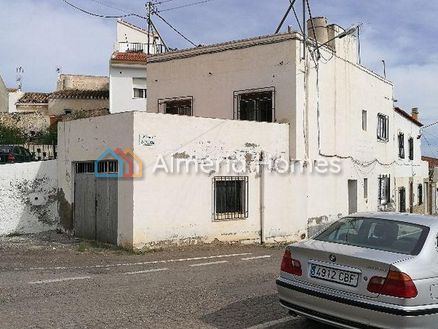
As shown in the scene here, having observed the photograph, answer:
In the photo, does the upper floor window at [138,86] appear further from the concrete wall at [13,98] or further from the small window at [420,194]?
the small window at [420,194]

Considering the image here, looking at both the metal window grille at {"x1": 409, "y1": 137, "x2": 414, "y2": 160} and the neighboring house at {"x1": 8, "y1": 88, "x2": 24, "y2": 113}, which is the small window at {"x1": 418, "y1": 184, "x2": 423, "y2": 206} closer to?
the metal window grille at {"x1": 409, "y1": 137, "x2": 414, "y2": 160}

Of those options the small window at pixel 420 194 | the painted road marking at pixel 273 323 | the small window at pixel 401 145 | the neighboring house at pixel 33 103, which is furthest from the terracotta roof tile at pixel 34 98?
the painted road marking at pixel 273 323

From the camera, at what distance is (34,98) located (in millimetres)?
39500

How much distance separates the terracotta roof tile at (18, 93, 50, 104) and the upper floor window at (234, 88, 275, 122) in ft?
89.1

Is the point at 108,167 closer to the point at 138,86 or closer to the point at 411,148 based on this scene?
the point at 411,148

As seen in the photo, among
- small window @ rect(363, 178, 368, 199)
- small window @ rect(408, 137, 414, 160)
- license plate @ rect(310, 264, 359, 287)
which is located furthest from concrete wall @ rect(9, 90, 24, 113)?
license plate @ rect(310, 264, 359, 287)

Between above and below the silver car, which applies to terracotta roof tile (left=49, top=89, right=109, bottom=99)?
above

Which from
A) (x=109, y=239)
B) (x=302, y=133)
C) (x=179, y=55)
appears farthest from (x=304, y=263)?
(x=179, y=55)

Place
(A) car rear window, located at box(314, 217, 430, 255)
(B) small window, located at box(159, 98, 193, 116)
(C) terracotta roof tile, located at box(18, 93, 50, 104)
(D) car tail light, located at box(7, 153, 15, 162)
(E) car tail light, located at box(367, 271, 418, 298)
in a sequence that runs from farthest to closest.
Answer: (C) terracotta roof tile, located at box(18, 93, 50, 104) → (D) car tail light, located at box(7, 153, 15, 162) → (B) small window, located at box(159, 98, 193, 116) → (A) car rear window, located at box(314, 217, 430, 255) → (E) car tail light, located at box(367, 271, 418, 298)

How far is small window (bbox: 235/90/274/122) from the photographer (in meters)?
15.2

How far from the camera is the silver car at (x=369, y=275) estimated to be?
4.48m

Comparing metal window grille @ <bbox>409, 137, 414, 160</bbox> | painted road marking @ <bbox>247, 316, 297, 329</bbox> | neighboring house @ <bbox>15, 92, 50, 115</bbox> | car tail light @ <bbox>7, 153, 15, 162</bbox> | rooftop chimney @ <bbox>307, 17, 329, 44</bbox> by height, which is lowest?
painted road marking @ <bbox>247, 316, 297, 329</bbox>

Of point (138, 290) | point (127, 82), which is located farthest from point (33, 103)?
point (138, 290)

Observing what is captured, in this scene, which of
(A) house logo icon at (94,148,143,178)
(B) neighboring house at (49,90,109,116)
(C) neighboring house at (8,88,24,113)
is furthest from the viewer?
(C) neighboring house at (8,88,24,113)
